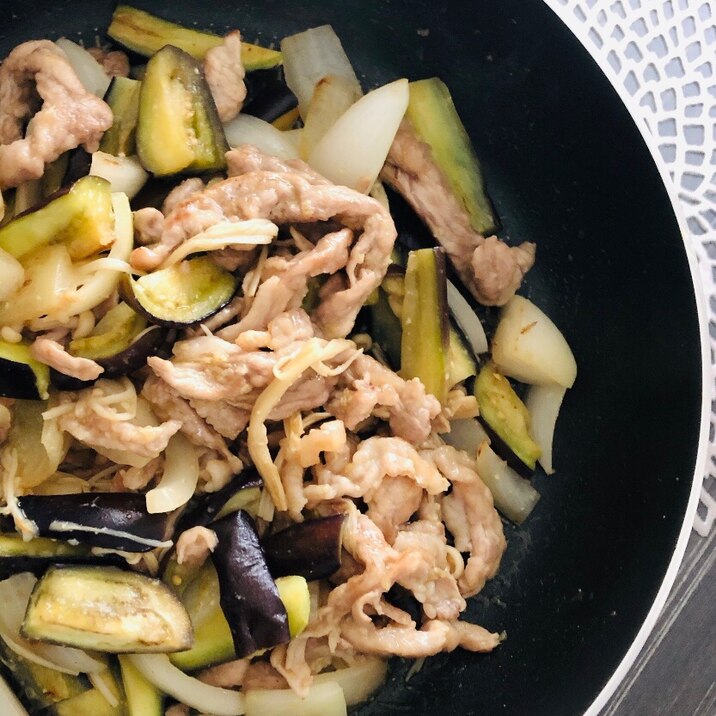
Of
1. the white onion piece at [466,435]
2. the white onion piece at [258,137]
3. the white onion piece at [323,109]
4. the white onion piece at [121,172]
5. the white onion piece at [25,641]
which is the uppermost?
the white onion piece at [323,109]

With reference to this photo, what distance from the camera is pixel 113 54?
2.60m

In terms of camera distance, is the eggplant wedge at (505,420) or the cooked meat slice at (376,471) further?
the eggplant wedge at (505,420)

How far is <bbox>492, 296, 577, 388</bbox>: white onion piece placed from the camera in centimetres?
261

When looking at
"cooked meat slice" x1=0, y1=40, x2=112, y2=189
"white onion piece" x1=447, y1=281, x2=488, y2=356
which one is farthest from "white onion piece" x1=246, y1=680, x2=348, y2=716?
"cooked meat slice" x1=0, y1=40, x2=112, y2=189

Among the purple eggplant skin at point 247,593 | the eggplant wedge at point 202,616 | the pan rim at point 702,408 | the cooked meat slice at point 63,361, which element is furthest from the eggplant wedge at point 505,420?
the cooked meat slice at point 63,361

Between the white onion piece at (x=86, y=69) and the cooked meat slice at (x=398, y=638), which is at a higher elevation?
the white onion piece at (x=86, y=69)

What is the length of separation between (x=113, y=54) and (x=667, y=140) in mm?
1889

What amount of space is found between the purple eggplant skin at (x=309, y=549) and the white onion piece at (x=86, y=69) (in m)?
1.49

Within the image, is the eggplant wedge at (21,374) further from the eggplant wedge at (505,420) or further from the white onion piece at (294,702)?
the eggplant wedge at (505,420)

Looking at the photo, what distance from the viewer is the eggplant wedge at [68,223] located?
209 centimetres

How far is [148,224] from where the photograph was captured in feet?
7.41

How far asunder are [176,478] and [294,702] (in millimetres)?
711

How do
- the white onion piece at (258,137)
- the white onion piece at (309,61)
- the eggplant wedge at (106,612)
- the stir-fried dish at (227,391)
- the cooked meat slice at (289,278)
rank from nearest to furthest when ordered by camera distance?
the eggplant wedge at (106,612)
the stir-fried dish at (227,391)
the cooked meat slice at (289,278)
the white onion piece at (258,137)
the white onion piece at (309,61)

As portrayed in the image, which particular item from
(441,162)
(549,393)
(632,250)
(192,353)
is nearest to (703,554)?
(549,393)
